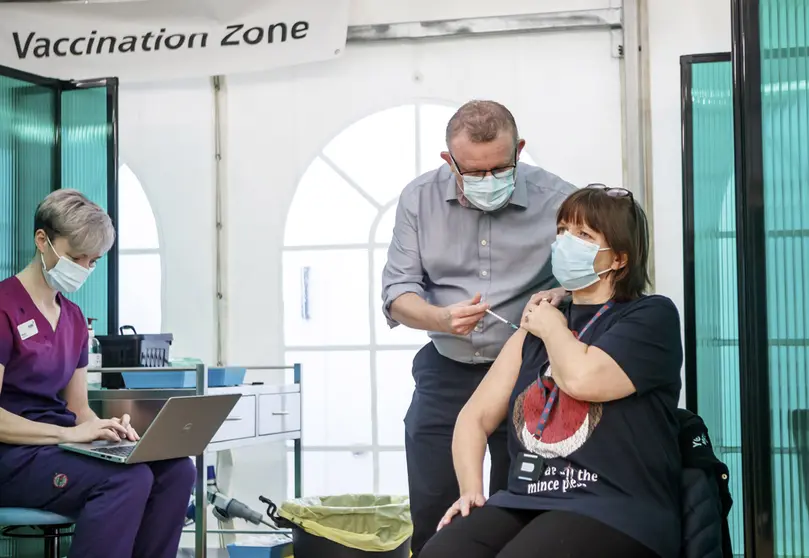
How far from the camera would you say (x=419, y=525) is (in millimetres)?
2146

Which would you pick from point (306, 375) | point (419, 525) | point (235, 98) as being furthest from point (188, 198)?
point (419, 525)

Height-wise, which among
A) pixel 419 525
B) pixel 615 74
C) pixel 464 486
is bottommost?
pixel 419 525

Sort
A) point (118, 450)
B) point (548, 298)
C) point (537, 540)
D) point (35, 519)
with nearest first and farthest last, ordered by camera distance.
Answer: point (537, 540) → point (548, 298) → point (35, 519) → point (118, 450)

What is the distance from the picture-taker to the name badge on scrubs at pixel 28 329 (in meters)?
2.54

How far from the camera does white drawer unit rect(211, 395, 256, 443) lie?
3.44m

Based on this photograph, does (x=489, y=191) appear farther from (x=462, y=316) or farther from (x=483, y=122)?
(x=462, y=316)

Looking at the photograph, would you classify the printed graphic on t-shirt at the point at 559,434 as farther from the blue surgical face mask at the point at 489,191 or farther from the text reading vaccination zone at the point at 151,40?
the text reading vaccination zone at the point at 151,40

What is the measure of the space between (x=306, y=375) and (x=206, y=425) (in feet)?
5.73

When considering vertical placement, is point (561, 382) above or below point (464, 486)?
above

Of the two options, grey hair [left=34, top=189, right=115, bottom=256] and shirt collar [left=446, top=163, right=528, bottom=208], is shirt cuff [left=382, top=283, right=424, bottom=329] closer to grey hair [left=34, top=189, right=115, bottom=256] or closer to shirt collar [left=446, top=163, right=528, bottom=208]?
→ shirt collar [left=446, top=163, right=528, bottom=208]

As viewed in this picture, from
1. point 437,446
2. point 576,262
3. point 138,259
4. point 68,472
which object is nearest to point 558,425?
point 576,262

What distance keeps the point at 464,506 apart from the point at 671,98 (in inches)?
112

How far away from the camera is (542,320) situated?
6.07 feet

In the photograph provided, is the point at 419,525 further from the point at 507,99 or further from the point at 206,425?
the point at 507,99
